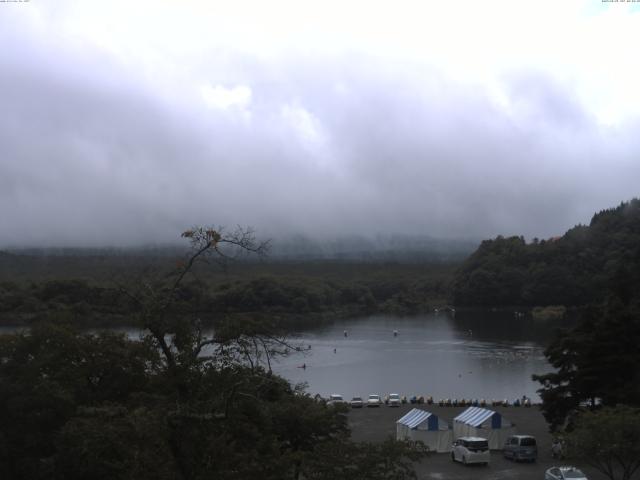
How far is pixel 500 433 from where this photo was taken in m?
25.5

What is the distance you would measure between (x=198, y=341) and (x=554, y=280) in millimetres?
105401

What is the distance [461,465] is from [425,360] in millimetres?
39794

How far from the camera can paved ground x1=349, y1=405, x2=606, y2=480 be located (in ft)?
70.3

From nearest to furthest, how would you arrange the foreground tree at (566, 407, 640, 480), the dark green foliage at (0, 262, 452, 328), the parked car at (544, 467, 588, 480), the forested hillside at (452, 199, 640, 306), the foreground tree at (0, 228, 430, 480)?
the foreground tree at (0, 228, 430, 480) < the foreground tree at (566, 407, 640, 480) < the parked car at (544, 467, 588, 480) < the dark green foliage at (0, 262, 452, 328) < the forested hillside at (452, 199, 640, 306)

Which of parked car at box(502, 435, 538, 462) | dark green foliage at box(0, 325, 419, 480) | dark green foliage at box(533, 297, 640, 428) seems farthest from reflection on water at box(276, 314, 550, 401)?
dark green foliage at box(0, 325, 419, 480)

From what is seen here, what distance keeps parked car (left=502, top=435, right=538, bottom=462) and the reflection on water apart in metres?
21.0

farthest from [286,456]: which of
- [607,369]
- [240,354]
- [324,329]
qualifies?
[324,329]

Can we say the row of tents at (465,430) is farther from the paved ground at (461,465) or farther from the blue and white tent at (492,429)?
the paved ground at (461,465)

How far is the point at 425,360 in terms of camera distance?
204 ft

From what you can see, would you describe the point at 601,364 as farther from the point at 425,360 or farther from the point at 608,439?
the point at 425,360

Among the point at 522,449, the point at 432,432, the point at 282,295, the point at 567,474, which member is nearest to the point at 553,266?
the point at 282,295

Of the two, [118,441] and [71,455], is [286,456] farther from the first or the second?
[71,455]

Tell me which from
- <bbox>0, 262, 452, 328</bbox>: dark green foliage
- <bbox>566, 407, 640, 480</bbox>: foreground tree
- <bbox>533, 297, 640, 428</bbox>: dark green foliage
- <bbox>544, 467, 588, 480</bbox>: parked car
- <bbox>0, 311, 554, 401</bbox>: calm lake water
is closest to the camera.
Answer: <bbox>566, 407, 640, 480</bbox>: foreground tree

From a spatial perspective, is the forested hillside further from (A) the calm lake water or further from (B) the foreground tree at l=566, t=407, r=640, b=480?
(B) the foreground tree at l=566, t=407, r=640, b=480
